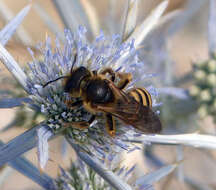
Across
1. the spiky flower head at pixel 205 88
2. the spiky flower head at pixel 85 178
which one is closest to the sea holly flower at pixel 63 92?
the spiky flower head at pixel 85 178

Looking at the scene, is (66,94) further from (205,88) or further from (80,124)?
(205,88)

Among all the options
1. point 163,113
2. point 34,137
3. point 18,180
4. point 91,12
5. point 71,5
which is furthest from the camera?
point 18,180

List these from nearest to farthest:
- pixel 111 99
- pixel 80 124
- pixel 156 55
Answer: pixel 80 124, pixel 111 99, pixel 156 55

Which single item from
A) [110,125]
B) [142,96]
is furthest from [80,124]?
[142,96]

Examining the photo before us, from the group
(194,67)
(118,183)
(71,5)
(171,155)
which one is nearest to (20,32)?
(71,5)

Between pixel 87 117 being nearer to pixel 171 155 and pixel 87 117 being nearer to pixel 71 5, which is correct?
pixel 71 5

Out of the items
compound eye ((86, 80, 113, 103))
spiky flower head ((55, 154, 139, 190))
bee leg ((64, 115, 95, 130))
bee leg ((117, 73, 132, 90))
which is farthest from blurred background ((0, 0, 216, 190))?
bee leg ((117, 73, 132, 90))
